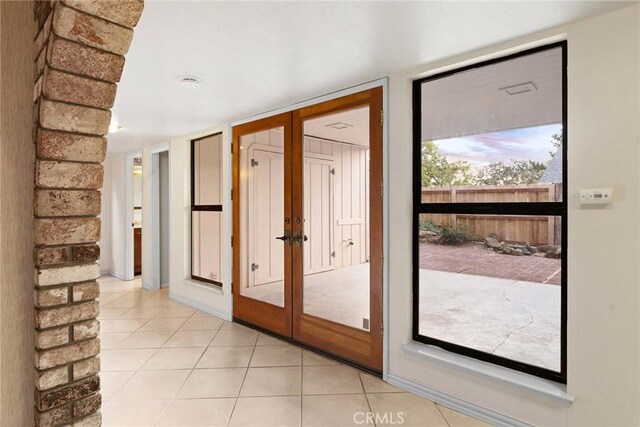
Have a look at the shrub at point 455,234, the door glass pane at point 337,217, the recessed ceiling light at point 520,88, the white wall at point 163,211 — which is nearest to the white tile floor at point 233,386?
the door glass pane at point 337,217

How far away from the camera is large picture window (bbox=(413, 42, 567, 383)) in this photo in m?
1.98

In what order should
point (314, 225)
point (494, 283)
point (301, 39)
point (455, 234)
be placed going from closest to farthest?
point (301, 39)
point (455, 234)
point (494, 283)
point (314, 225)

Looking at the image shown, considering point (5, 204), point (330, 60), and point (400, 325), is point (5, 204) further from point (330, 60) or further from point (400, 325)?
point (400, 325)

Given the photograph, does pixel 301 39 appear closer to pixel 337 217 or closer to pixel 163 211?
pixel 337 217

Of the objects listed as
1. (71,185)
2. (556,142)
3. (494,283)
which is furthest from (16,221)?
(494,283)

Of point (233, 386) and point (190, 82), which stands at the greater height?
point (190, 82)

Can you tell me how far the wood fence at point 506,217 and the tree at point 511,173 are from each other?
37 millimetres

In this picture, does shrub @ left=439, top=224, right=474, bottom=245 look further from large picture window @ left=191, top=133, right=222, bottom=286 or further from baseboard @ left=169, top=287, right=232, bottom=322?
large picture window @ left=191, top=133, right=222, bottom=286

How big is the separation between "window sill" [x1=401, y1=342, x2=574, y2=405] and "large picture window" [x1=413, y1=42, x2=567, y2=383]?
5cm

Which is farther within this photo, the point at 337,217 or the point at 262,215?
the point at 337,217

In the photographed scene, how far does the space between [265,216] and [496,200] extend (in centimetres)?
227

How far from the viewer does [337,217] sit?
13.5ft

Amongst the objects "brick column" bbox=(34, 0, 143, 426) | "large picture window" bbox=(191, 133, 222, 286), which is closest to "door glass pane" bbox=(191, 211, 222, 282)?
"large picture window" bbox=(191, 133, 222, 286)

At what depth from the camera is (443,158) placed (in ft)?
8.13
